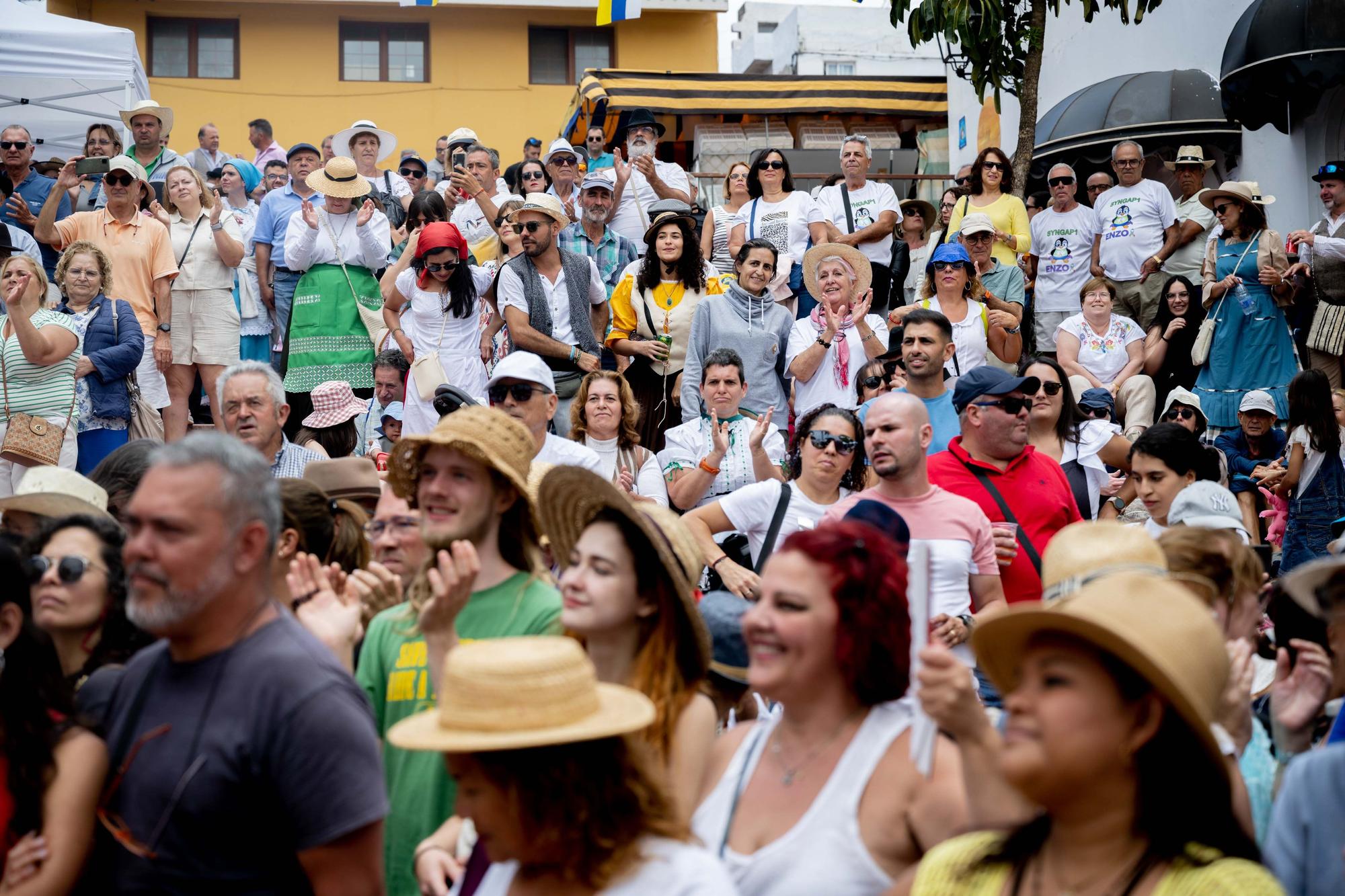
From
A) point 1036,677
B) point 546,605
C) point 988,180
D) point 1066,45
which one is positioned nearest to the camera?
point 1036,677

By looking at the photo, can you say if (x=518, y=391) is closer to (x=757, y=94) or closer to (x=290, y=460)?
(x=290, y=460)

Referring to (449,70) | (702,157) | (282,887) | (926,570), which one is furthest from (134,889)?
→ (449,70)

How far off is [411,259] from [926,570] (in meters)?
7.65

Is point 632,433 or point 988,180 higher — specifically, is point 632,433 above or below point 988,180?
below

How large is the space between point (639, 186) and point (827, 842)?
10.00 meters

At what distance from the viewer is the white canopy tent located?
15.5 metres

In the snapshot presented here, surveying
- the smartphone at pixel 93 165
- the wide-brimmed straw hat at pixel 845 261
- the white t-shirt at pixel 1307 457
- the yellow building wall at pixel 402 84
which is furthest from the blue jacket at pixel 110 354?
the yellow building wall at pixel 402 84

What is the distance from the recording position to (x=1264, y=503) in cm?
1018

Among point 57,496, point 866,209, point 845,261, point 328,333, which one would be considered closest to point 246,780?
point 57,496

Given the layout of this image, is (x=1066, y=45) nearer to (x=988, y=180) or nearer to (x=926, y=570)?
(x=988, y=180)

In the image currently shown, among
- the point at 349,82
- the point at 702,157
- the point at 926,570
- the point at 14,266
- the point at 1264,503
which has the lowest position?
the point at 1264,503

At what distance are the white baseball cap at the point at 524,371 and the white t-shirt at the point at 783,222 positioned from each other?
14.3 ft

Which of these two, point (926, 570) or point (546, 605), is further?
point (546, 605)

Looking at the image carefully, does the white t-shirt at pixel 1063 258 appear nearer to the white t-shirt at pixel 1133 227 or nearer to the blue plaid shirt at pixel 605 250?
the white t-shirt at pixel 1133 227
